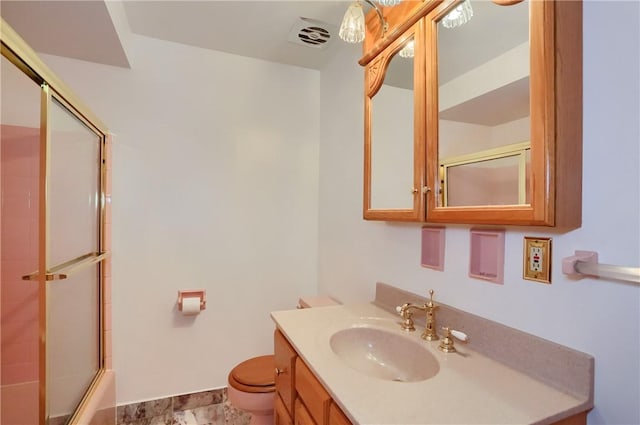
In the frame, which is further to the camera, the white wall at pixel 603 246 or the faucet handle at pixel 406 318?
the faucet handle at pixel 406 318

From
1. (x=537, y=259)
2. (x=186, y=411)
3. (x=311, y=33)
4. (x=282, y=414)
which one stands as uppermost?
(x=311, y=33)

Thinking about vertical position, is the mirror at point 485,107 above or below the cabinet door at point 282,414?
above

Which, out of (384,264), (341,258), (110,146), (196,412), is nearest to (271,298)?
(341,258)

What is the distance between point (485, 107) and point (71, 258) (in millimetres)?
1938

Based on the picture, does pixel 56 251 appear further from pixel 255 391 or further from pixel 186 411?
pixel 186 411

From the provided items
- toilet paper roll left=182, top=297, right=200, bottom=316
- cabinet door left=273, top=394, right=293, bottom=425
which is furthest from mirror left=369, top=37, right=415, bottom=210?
toilet paper roll left=182, top=297, right=200, bottom=316

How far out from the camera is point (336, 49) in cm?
201

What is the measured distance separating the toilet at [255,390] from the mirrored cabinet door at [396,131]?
1023 millimetres

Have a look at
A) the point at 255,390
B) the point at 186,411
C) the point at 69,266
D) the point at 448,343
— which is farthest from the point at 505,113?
the point at 186,411

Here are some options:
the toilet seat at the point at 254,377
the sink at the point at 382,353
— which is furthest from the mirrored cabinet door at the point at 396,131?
the toilet seat at the point at 254,377

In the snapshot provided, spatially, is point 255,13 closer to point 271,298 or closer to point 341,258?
point 341,258

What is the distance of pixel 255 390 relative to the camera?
1.55 metres

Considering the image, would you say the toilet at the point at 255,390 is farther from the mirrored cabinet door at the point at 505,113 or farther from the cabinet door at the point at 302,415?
the mirrored cabinet door at the point at 505,113

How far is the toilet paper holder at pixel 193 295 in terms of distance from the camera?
1954 mm
